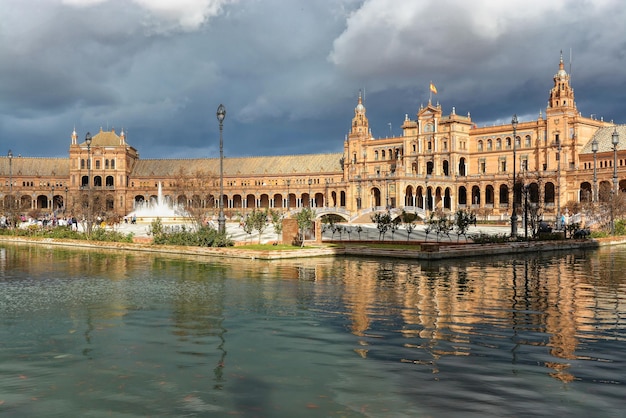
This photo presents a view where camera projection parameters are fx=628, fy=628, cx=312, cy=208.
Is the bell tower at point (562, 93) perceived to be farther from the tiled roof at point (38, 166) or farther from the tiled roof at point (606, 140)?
the tiled roof at point (38, 166)

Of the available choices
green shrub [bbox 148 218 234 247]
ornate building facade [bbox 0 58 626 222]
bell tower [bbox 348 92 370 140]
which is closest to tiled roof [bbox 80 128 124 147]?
ornate building facade [bbox 0 58 626 222]

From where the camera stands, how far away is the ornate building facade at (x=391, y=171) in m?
99.9

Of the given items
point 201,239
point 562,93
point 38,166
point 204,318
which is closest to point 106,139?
point 38,166

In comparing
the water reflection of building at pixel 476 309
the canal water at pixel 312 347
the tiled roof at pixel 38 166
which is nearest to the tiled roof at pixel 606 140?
the water reflection of building at pixel 476 309

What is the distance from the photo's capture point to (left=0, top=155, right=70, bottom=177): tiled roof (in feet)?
467

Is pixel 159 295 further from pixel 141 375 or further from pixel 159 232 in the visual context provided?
pixel 159 232

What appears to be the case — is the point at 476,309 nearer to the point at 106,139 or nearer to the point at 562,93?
the point at 562,93

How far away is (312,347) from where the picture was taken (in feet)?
39.5

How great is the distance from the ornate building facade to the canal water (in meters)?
61.9

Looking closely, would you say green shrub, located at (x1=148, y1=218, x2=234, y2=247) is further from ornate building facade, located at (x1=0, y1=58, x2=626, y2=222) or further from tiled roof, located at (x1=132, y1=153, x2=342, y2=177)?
tiled roof, located at (x1=132, y1=153, x2=342, y2=177)

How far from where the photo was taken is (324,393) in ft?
30.7

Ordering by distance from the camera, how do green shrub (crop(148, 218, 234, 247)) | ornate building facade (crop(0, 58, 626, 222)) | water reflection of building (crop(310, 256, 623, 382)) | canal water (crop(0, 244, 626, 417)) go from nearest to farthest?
canal water (crop(0, 244, 626, 417)) → water reflection of building (crop(310, 256, 623, 382)) → green shrub (crop(148, 218, 234, 247)) → ornate building facade (crop(0, 58, 626, 222))

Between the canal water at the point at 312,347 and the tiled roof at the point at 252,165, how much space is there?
368 ft

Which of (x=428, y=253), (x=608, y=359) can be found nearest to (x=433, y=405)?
(x=608, y=359)
